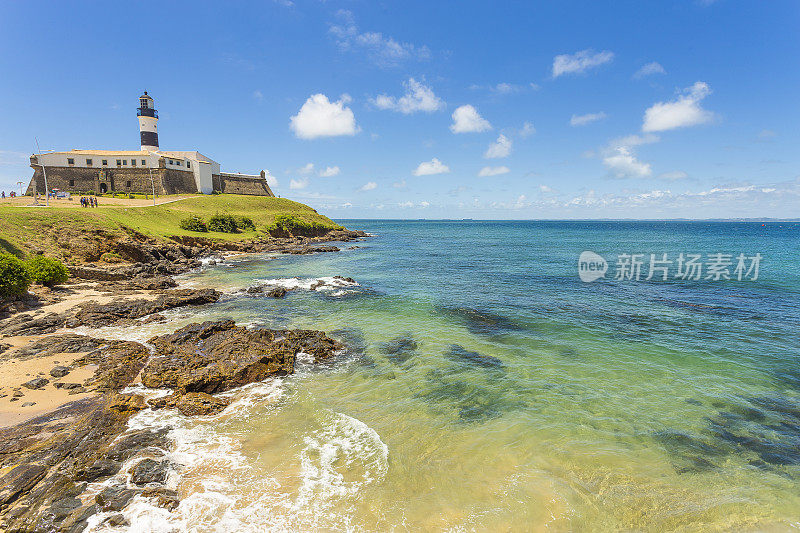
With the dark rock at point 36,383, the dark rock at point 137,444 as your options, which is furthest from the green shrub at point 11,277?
the dark rock at point 137,444

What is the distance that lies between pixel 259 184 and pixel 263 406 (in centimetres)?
11129

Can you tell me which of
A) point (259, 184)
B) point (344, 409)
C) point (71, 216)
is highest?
point (259, 184)

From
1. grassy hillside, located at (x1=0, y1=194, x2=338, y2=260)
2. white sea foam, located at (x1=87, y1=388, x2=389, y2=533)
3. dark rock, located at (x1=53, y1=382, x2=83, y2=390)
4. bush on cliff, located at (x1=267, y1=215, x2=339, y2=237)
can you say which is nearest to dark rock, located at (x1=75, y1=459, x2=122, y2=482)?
white sea foam, located at (x1=87, y1=388, x2=389, y2=533)

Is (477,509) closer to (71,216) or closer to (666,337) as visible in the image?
(666,337)

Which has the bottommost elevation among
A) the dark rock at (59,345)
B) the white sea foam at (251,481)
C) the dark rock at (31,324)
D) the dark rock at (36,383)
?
the white sea foam at (251,481)

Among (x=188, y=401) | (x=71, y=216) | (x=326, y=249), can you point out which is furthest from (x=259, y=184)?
(x=188, y=401)

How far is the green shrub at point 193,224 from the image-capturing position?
6045 centimetres

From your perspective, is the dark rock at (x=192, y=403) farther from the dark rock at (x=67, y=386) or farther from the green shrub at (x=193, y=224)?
the green shrub at (x=193, y=224)

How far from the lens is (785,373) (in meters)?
15.4

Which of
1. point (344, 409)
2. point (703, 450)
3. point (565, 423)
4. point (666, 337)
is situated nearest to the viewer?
point (703, 450)

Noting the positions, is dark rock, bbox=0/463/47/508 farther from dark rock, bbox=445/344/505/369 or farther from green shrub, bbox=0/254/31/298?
green shrub, bbox=0/254/31/298

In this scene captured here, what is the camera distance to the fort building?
77.8m

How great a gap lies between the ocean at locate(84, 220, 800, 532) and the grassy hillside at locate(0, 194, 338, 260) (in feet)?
81.5

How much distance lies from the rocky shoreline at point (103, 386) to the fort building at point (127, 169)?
2692 inches
